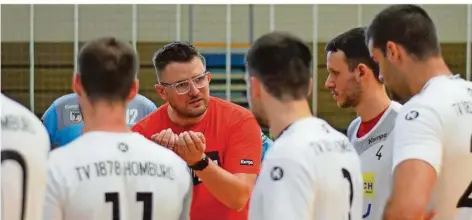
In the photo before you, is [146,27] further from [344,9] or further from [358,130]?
[358,130]

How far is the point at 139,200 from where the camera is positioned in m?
2.85

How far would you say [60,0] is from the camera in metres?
9.36

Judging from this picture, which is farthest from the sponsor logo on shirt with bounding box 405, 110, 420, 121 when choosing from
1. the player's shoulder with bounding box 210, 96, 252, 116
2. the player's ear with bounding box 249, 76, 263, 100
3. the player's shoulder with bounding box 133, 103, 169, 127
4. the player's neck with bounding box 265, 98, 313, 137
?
the player's shoulder with bounding box 133, 103, 169, 127

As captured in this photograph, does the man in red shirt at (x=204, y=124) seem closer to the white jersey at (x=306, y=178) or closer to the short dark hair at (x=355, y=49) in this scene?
the short dark hair at (x=355, y=49)

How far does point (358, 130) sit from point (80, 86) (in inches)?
75.1

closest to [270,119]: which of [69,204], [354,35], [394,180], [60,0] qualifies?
[394,180]

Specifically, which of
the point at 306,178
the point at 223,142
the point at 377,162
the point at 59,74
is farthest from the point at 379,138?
the point at 59,74

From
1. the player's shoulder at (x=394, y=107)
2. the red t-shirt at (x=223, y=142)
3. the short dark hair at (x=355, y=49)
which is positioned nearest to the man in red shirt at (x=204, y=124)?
the red t-shirt at (x=223, y=142)

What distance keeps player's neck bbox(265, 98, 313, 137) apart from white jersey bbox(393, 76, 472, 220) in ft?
1.50

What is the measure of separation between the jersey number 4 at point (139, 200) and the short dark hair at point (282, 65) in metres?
0.57

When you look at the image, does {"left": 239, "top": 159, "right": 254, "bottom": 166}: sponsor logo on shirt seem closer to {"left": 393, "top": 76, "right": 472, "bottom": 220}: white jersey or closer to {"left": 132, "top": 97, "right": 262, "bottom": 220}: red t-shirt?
{"left": 132, "top": 97, "right": 262, "bottom": 220}: red t-shirt

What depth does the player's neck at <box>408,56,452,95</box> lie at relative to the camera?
10.7ft

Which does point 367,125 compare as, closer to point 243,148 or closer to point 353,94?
point 353,94

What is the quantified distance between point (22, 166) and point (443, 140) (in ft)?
5.04
